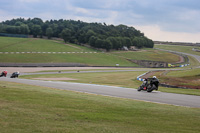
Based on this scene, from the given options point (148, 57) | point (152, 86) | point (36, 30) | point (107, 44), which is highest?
point (36, 30)

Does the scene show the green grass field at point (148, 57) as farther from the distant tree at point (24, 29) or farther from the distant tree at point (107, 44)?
the distant tree at point (24, 29)

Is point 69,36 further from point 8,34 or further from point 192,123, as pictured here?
point 192,123

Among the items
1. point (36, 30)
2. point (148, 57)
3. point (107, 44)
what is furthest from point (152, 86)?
point (36, 30)

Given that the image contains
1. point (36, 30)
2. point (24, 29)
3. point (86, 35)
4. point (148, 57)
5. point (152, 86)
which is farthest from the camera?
point (36, 30)

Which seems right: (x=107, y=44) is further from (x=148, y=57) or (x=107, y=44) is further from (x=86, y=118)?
(x=86, y=118)

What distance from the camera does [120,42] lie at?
155000 millimetres

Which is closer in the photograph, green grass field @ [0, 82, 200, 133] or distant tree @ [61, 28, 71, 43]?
green grass field @ [0, 82, 200, 133]

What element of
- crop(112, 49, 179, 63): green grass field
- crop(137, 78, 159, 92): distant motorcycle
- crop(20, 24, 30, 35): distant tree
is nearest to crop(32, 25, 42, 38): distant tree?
crop(20, 24, 30, 35): distant tree

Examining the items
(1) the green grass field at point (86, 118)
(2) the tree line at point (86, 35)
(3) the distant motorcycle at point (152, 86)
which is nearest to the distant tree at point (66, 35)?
(2) the tree line at point (86, 35)

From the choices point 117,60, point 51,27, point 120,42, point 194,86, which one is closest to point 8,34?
point 51,27

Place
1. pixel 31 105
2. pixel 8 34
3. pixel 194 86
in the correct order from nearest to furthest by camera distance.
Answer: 1. pixel 31 105
2. pixel 194 86
3. pixel 8 34

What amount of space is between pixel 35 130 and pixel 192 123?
6.74 metres

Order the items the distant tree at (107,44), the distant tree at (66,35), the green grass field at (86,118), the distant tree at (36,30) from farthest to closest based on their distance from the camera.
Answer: the distant tree at (36,30) → the distant tree at (66,35) → the distant tree at (107,44) → the green grass field at (86,118)

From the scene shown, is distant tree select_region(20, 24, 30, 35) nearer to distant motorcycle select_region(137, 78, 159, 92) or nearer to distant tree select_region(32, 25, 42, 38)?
distant tree select_region(32, 25, 42, 38)
